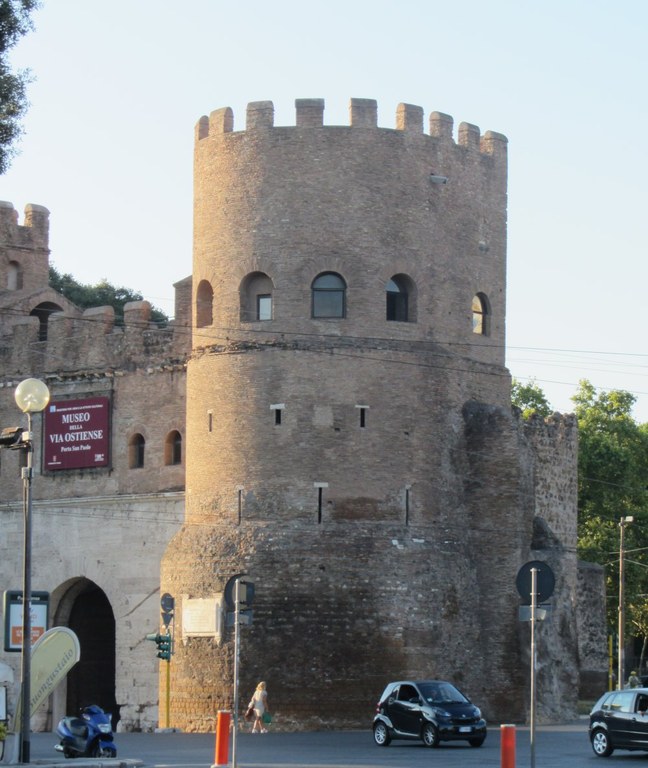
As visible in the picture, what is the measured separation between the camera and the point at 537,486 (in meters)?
46.5

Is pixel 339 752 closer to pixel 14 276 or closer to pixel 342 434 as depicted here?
pixel 342 434

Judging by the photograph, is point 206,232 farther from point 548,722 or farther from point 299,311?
point 548,722

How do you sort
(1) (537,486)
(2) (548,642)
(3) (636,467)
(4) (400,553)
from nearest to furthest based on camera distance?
(4) (400,553)
(2) (548,642)
(1) (537,486)
(3) (636,467)

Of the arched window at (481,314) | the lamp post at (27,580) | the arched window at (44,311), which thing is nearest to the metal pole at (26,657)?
the lamp post at (27,580)

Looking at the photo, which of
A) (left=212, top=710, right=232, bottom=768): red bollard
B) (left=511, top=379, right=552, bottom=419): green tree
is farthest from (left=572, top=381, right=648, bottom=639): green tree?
(left=212, top=710, right=232, bottom=768): red bollard

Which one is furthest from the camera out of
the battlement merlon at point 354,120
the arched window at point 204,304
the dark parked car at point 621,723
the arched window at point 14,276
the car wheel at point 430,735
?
the arched window at point 14,276

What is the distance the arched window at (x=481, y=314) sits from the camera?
145 ft

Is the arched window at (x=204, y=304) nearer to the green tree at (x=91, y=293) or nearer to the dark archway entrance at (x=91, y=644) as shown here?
the dark archway entrance at (x=91, y=644)

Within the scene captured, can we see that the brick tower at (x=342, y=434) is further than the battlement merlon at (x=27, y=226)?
No

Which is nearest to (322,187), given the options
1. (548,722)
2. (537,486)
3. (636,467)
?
(537,486)

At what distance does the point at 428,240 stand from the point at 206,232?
5.03m

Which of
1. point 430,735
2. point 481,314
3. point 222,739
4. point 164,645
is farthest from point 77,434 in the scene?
point 222,739

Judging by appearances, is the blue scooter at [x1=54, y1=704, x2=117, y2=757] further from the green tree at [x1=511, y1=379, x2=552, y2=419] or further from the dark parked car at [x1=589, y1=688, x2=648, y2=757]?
the green tree at [x1=511, y1=379, x2=552, y2=419]

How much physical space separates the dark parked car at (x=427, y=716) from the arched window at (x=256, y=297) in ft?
32.7
